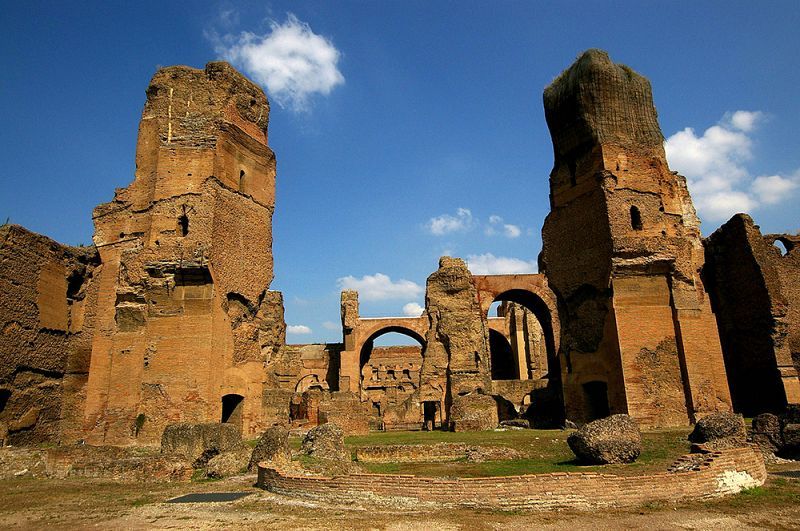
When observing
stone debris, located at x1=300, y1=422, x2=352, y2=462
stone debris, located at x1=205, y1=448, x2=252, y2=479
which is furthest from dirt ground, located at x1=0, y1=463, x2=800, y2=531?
stone debris, located at x1=300, y1=422, x2=352, y2=462

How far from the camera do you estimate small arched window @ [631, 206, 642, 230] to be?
1488 cm

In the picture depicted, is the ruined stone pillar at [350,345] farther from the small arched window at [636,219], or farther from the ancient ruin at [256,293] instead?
the small arched window at [636,219]

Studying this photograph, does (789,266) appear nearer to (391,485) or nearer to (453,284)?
(453,284)

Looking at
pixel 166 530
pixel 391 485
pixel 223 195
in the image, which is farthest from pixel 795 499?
pixel 223 195

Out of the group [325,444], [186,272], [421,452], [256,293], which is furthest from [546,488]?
[256,293]

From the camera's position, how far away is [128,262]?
13.9 m

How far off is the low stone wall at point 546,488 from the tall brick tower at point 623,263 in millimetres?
8006

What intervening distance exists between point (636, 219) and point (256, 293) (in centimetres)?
1037

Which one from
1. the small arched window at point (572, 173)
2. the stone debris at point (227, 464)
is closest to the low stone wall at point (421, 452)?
the stone debris at point (227, 464)

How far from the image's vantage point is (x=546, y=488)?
549cm

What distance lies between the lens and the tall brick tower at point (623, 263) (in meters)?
13.9

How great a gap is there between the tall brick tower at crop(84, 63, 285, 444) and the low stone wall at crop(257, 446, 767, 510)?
8002 mm

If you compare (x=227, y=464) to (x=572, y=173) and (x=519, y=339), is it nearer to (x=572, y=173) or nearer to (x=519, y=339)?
(x=572, y=173)

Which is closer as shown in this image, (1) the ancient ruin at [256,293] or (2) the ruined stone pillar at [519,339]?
(1) the ancient ruin at [256,293]
